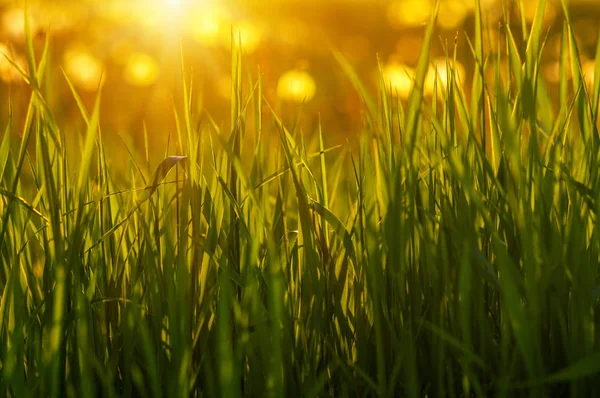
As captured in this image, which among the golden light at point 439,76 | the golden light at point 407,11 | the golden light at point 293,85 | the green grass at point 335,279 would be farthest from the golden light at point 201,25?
the green grass at point 335,279

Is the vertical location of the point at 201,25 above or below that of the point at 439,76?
above

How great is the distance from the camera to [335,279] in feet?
2.66

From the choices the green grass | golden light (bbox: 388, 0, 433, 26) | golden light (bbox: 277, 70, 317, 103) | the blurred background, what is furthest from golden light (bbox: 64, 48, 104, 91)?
golden light (bbox: 388, 0, 433, 26)

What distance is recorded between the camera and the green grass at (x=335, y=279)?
2.30 ft

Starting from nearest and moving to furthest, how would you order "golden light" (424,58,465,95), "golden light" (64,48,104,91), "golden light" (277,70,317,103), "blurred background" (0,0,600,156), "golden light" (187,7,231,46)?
"golden light" (424,58,465,95)
"golden light" (277,70,317,103)
"golden light" (64,48,104,91)
"golden light" (187,7,231,46)
"blurred background" (0,0,600,156)

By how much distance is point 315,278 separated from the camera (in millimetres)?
779

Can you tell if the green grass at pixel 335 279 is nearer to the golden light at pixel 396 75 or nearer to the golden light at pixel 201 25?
the golden light at pixel 396 75

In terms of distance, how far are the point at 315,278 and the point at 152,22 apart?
3833 millimetres

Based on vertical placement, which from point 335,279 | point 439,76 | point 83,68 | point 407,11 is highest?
point 407,11

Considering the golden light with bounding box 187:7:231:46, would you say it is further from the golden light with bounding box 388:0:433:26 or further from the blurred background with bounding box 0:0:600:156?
the golden light with bounding box 388:0:433:26

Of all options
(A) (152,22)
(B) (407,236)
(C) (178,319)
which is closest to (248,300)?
(C) (178,319)

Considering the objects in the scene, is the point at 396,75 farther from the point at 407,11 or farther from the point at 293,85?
the point at 407,11

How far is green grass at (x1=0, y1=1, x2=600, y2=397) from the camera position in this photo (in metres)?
0.70

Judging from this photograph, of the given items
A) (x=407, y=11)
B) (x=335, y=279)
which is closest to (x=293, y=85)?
(x=335, y=279)
